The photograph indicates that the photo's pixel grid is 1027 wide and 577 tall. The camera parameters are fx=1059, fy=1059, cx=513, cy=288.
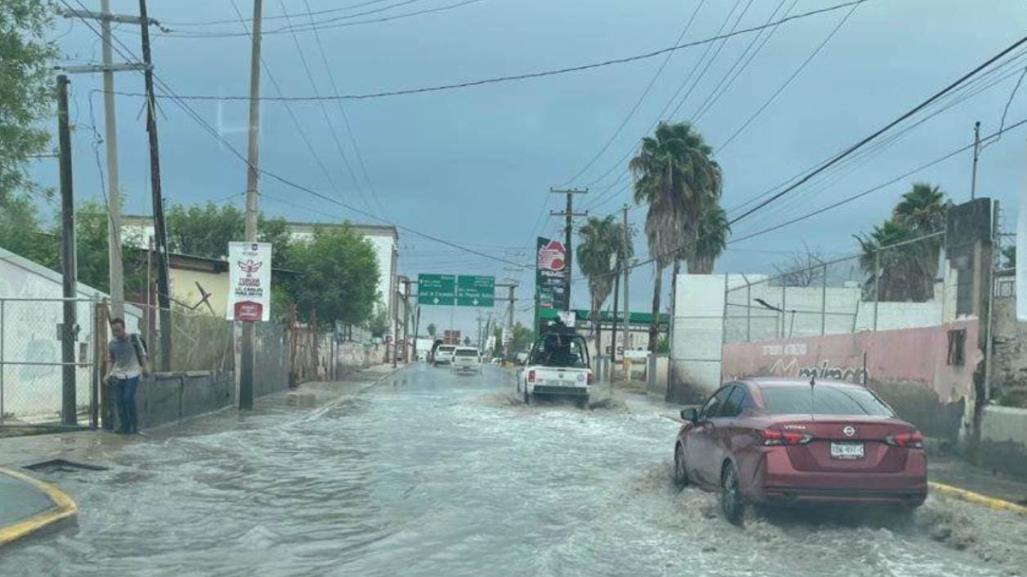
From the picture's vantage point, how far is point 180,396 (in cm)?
2009

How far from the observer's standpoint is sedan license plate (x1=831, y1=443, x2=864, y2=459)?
9.43 m

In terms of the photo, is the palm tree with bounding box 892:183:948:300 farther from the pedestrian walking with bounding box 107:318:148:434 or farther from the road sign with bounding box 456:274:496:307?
the road sign with bounding box 456:274:496:307

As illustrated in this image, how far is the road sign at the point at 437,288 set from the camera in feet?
238

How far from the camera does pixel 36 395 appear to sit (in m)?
21.1

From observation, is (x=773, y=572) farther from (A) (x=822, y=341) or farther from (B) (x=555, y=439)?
(A) (x=822, y=341)

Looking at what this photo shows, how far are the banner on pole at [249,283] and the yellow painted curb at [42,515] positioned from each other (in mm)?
11225

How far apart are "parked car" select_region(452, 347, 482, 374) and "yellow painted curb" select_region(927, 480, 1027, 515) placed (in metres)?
51.3

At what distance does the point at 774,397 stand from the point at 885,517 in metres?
1.51

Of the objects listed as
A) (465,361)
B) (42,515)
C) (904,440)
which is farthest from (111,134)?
(465,361)

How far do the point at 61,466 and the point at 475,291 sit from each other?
2348 inches

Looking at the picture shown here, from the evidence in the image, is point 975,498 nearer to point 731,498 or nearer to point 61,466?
point 731,498

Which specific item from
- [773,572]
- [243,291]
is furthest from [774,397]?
A: [243,291]

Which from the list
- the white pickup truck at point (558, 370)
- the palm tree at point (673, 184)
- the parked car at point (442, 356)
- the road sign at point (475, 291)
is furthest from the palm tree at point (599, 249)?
the white pickup truck at point (558, 370)

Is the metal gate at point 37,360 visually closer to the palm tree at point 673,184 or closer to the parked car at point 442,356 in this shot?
the palm tree at point 673,184
